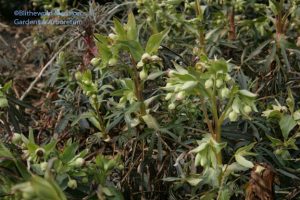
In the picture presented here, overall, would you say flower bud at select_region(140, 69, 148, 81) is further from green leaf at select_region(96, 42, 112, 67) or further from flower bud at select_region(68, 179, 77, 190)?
flower bud at select_region(68, 179, 77, 190)

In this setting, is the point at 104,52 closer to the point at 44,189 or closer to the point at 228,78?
the point at 228,78

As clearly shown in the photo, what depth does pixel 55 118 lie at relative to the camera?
74.2 inches

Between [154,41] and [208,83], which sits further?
[154,41]

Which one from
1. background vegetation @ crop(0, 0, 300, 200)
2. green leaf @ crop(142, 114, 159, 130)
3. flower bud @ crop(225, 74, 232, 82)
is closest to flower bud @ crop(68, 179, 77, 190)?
background vegetation @ crop(0, 0, 300, 200)

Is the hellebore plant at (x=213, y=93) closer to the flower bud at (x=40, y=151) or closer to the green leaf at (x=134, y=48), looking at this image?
the green leaf at (x=134, y=48)

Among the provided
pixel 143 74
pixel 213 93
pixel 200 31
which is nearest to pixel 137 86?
pixel 143 74

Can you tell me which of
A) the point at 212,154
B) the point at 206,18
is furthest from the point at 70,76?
the point at 212,154

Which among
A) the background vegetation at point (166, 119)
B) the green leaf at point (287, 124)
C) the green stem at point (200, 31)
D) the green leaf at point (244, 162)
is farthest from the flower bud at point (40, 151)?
the green stem at point (200, 31)

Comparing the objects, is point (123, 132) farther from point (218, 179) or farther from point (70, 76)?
point (70, 76)

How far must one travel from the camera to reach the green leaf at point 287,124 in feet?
4.33

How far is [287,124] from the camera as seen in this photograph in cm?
133

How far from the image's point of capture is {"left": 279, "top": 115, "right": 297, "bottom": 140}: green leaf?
4.33 feet

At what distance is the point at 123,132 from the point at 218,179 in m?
0.40

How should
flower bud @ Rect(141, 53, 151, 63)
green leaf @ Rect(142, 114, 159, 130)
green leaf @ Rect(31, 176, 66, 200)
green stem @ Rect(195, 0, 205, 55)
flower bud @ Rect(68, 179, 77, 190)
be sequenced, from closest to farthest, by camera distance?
green leaf @ Rect(31, 176, 66, 200), flower bud @ Rect(68, 179, 77, 190), flower bud @ Rect(141, 53, 151, 63), green leaf @ Rect(142, 114, 159, 130), green stem @ Rect(195, 0, 205, 55)
